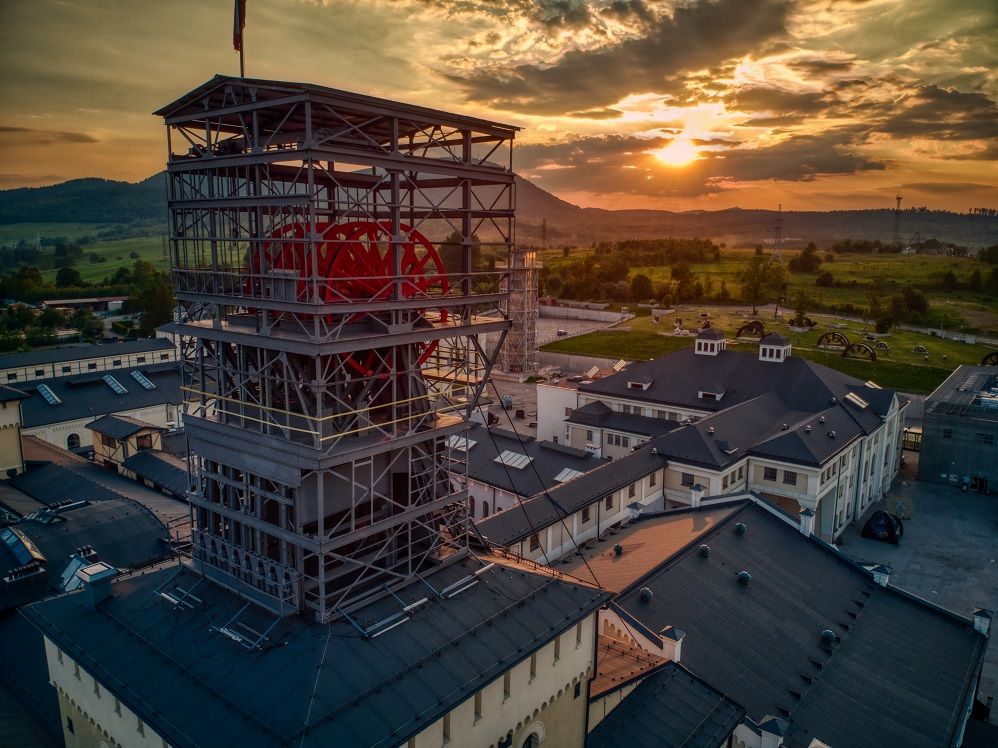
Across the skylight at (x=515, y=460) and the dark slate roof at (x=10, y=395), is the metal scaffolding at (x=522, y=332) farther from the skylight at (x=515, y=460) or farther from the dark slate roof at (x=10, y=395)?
the dark slate roof at (x=10, y=395)

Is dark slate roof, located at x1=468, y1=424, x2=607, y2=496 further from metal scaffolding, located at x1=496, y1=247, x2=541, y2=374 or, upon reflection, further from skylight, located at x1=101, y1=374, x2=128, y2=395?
metal scaffolding, located at x1=496, y1=247, x2=541, y2=374

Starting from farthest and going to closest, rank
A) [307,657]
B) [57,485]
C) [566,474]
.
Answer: [566,474] < [57,485] < [307,657]

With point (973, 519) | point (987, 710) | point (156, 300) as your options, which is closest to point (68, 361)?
point (156, 300)

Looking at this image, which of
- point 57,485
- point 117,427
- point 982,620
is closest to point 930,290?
point 982,620

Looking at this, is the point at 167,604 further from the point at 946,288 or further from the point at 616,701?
the point at 946,288

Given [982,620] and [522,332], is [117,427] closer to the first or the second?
[982,620]

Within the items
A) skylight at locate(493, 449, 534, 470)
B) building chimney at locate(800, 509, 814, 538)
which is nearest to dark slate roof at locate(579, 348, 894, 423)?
skylight at locate(493, 449, 534, 470)
